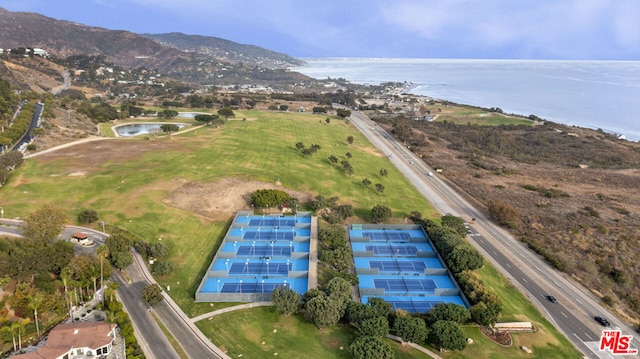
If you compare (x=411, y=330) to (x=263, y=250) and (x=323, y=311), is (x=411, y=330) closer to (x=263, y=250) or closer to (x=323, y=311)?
(x=323, y=311)

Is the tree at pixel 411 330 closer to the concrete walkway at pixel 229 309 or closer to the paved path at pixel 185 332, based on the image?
the concrete walkway at pixel 229 309

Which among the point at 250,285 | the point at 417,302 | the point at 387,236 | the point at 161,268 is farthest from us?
the point at 387,236

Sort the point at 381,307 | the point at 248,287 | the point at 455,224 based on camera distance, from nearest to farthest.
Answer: the point at 381,307 < the point at 248,287 < the point at 455,224

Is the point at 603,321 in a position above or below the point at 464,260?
below

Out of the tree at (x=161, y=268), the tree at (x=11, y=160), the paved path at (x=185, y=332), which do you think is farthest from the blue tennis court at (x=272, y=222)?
the tree at (x=11, y=160)

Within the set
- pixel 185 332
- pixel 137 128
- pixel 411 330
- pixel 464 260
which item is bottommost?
pixel 185 332

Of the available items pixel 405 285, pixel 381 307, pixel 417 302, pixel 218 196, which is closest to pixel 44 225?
pixel 218 196
